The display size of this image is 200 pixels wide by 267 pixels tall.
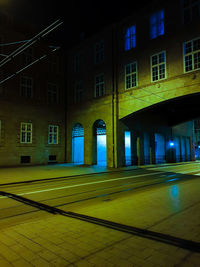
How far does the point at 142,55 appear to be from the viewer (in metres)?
22.4

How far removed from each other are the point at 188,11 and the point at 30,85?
19.0 m

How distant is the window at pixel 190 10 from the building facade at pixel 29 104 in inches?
544

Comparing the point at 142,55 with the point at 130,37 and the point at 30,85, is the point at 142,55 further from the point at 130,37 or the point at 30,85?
the point at 30,85

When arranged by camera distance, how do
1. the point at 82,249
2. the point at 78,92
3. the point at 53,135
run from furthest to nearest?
1. the point at 78,92
2. the point at 53,135
3. the point at 82,249

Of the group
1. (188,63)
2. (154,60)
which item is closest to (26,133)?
(154,60)

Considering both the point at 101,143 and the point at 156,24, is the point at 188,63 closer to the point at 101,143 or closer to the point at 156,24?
the point at 156,24

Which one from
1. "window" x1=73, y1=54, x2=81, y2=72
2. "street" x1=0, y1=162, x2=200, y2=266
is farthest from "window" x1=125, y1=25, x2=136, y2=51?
"street" x1=0, y1=162, x2=200, y2=266

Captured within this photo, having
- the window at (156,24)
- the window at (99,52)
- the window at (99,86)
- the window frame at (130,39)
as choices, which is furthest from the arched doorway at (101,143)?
the window at (156,24)

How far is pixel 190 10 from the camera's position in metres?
19.3

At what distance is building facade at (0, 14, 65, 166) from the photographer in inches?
936

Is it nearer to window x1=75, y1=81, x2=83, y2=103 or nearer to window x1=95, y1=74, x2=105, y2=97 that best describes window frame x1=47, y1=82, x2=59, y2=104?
window x1=75, y1=81, x2=83, y2=103

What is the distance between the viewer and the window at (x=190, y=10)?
1889 centimetres

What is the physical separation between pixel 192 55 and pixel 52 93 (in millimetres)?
17766

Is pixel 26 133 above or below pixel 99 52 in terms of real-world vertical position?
below
